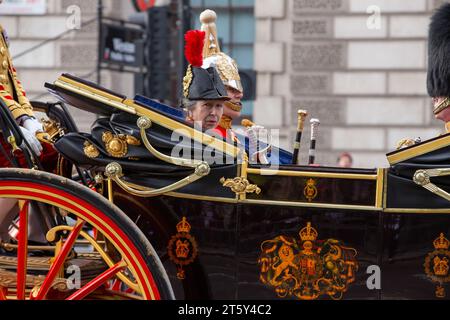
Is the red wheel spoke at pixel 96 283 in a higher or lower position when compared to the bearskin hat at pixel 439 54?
lower

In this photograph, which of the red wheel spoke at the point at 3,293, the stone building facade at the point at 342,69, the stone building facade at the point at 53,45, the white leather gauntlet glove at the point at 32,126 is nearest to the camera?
the red wheel spoke at the point at 3,293

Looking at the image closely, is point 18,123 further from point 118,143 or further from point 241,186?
point 241,186

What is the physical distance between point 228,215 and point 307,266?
1.20 feet

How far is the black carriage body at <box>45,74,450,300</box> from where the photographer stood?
376 cm

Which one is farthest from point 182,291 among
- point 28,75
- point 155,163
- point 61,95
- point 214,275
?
point 28,75

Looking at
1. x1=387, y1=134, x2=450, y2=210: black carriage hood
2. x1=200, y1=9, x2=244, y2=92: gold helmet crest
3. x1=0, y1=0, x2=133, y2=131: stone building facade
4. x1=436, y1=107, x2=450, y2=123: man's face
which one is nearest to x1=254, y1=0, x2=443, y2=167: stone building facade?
x1=0, y1=0, x2=133, y2=131: stone building facade

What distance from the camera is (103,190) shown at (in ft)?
13.8

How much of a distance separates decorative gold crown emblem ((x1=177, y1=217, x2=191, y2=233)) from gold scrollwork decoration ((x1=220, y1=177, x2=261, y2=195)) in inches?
8.9

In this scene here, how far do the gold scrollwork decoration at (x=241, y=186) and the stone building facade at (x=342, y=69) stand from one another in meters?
8.07

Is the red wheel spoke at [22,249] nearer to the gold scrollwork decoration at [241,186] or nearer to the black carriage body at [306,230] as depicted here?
the black carriage body at [306,230]

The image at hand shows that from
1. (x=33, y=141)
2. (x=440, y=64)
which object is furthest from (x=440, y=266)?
(x=33, y=141)

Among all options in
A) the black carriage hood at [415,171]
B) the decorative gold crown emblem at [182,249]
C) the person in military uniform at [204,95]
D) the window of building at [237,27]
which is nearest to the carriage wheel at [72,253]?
the decorative gold crown emblem at [182,249]

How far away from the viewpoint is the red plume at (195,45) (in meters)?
4.37

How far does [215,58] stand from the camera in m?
5.36
